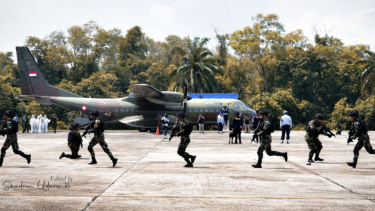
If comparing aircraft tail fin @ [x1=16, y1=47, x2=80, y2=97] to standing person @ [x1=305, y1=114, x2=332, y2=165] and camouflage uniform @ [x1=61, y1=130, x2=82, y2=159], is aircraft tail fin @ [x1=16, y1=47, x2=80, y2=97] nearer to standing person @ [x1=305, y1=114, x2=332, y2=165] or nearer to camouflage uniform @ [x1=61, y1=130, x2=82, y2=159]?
camouflage uniform @ [x1=61, y1=130, x2=82, y2=159]

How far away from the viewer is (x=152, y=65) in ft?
209

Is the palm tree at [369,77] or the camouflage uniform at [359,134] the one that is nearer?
the camouflage uniform at [359,134]

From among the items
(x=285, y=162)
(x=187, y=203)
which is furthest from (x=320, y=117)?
(x=187, y=203)

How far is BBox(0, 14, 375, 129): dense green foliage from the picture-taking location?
54.6 m

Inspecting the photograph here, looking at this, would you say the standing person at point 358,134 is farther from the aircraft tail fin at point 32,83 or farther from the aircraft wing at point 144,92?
the aircraft tail fin at point 32,83

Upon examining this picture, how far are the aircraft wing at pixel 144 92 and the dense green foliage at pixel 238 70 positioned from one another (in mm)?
21820

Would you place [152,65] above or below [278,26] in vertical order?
below

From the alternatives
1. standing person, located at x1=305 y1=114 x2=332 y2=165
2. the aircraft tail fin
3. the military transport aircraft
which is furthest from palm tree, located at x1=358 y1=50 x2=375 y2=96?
standing person, located at x1=305 y1=114 x2=332 y2=165

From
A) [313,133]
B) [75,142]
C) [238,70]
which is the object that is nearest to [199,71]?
[238,70]

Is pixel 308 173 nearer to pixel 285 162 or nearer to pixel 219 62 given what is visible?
pixel 285 162

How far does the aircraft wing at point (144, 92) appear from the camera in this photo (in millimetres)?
30181

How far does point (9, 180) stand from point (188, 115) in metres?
25.3

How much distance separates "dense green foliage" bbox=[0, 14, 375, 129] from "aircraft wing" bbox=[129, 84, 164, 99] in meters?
21.8

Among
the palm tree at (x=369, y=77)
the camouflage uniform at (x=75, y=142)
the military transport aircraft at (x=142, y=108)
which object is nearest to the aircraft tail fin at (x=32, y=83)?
the military transport aircraft at (x=142, y=108)
